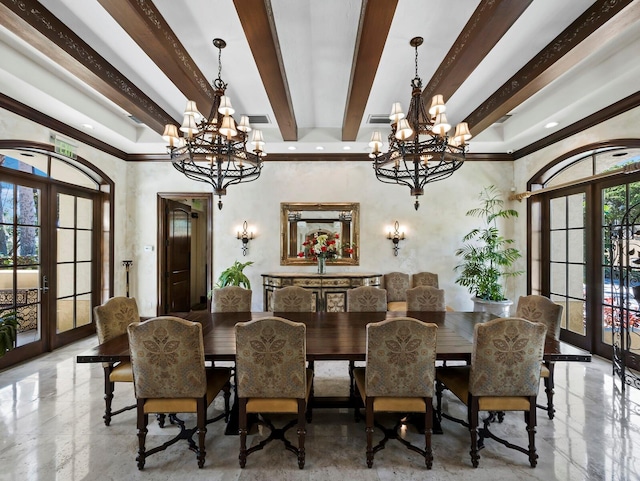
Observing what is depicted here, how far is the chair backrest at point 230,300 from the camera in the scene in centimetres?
328

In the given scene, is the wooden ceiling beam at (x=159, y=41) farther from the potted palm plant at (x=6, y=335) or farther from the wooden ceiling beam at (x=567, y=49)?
the wooden ceiling beam at (x=567, y=49)

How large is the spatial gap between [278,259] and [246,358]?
3.44 metres

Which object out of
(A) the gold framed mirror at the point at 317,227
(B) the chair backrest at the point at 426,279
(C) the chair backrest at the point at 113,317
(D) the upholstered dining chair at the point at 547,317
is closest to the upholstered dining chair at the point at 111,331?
(C) the chair backrest at the point at 113,317

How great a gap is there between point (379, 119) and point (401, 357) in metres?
3.43

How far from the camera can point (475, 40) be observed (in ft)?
7.62

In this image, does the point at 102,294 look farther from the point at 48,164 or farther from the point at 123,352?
the point at 123,352

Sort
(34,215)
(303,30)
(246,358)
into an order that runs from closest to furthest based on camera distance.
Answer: (246,358)
(303,30)
(34,215)

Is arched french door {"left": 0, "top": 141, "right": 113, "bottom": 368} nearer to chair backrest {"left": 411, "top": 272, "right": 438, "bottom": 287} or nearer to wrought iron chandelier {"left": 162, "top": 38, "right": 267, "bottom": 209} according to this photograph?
wrought iron chandelier {"left": 162, "top": 38, "right": 267, "bottom": 209}

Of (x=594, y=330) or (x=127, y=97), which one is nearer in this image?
(x=127, y=97)

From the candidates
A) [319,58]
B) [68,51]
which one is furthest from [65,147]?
[319,58]

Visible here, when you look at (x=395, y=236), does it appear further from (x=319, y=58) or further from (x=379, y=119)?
(x=319, y=58)

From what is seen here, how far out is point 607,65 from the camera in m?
2.84

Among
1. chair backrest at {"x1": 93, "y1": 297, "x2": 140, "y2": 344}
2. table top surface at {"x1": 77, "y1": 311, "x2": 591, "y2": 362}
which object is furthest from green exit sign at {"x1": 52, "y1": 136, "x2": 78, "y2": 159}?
table top surface at {"x1": 77, "y1": 311, "x2": 591, "y2": 362}

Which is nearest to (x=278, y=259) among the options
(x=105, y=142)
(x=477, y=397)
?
(x=105, y=142)
